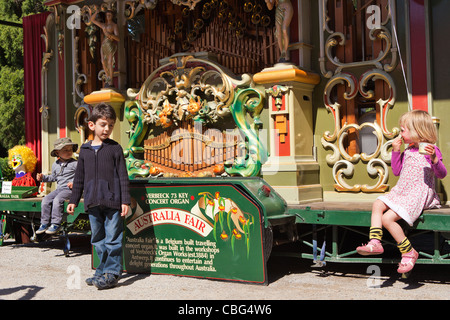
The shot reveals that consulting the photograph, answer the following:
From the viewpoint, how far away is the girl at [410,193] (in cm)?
525

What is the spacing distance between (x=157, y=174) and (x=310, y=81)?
2.73 m

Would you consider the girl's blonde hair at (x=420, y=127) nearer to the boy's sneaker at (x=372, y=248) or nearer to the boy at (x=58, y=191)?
the boy's sneaker at (x=372, y=248)

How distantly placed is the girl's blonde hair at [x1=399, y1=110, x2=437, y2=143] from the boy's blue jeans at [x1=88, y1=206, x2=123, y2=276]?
2951mm

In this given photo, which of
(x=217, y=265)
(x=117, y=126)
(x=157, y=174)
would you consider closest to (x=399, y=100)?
(x=217, y=265)

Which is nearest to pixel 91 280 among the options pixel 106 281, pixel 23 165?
pixel 106 281

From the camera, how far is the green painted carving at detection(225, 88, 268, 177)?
7.57 m

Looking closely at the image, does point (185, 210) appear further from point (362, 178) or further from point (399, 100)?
point (399, 100)

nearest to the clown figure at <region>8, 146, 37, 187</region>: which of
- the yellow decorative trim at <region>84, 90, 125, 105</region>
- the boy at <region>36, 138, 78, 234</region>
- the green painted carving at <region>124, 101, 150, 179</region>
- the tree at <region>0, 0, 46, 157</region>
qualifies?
the yellow decorative trim at <region>84, 90, 125, 105</region>

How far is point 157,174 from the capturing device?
857 centimetres

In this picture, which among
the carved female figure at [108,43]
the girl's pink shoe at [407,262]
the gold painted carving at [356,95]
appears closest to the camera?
the girl's pink shoe at [407,262]

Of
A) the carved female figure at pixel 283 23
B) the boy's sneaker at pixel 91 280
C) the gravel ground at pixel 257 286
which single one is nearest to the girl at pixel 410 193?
the gravel ground at pixel 257 286

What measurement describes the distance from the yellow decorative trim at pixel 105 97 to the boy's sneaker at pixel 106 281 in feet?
12.8

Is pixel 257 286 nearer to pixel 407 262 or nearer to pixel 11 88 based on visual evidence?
pixel 407 262

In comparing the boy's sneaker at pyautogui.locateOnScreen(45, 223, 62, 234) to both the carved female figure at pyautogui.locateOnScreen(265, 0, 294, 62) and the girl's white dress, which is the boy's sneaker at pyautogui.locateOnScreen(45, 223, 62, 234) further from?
the girl's white dress
